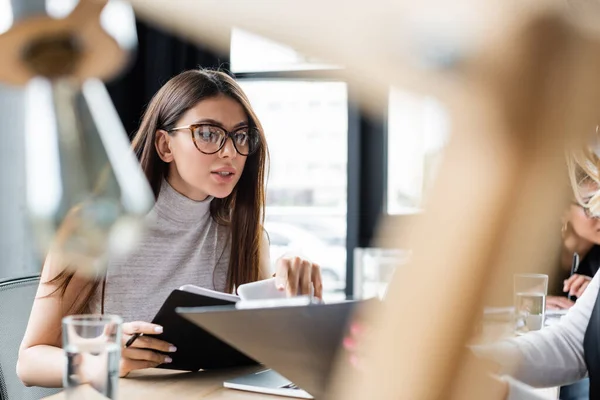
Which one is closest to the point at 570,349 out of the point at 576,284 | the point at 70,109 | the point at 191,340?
the point at 191,340

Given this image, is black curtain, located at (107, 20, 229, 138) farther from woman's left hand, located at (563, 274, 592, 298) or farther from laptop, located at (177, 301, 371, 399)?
laptop, located at (177, 301, 371, 399)

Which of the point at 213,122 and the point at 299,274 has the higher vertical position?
the point at 213,122

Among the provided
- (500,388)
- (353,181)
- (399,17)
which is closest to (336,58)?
(399,17)

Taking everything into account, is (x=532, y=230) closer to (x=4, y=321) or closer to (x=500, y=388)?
(x=500, y=388)

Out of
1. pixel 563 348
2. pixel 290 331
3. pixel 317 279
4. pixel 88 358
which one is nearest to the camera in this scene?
pixel 290 331

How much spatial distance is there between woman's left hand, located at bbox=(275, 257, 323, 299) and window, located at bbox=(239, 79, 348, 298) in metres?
1.90

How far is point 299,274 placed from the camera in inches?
43.0

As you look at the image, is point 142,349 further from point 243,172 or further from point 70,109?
point 70,109

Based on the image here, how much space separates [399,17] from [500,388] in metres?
0.13

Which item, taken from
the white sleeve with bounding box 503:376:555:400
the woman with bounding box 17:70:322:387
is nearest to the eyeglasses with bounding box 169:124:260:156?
the woman with bounding box 17:70:322:387

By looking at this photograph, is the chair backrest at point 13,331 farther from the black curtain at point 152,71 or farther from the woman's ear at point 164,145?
the black curtain at point 152,71

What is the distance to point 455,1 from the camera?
4.6 inches

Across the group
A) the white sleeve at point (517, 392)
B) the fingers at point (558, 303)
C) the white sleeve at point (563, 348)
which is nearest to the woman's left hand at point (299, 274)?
the white sleeve at point (563, 348)

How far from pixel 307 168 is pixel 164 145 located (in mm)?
1829
